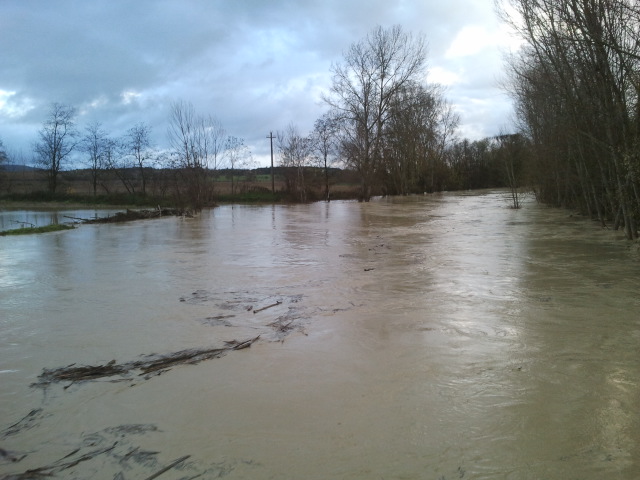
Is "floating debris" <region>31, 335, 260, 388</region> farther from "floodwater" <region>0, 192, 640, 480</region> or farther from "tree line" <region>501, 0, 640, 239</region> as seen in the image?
"tree line" <region>501, 0, 640, 239</region>

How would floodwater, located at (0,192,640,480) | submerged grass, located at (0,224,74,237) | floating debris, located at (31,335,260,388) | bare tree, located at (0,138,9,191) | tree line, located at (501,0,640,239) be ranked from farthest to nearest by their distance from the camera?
1. bare tree, located at (0,138,9,191)
2. submerged grass, located at (0,224,74,237)
3. tree line, located at (501,0,640,239)
4. floating debris, located at (31,335,260,388)
5. floodwater, located at (0,192,640,480)

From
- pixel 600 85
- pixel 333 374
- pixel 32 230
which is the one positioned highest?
pixel 600 85

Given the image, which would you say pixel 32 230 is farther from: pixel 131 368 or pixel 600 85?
pixel 600 85

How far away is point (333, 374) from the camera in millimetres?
3961

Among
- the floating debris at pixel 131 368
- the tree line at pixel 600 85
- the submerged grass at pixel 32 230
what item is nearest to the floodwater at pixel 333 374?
the floating debris at pixel 131 368

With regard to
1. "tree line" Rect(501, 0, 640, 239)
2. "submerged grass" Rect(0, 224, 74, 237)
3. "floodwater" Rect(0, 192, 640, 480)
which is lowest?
"floodwater" Rect(0, 192, 640, 480)

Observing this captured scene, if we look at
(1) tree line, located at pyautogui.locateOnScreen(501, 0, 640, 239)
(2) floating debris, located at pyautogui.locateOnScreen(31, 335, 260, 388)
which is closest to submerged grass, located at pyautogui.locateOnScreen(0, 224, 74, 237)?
(2) floating debris, located at pyautogui.locateOnScreen(31, 335, 260, 388)

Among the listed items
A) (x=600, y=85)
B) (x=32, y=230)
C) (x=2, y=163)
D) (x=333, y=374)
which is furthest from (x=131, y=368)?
(x=2, y=163)

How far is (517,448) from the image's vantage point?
2.82 meters

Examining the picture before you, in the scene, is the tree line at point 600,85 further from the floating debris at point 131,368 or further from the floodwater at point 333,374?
the floating debris at point 131,368

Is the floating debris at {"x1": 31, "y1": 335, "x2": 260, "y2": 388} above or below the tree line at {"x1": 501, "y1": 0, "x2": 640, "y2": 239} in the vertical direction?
below

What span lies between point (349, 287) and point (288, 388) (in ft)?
11.4

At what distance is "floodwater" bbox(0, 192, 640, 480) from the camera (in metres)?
2.77

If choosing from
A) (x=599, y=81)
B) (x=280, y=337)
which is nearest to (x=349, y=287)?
(x=280, y=337)
